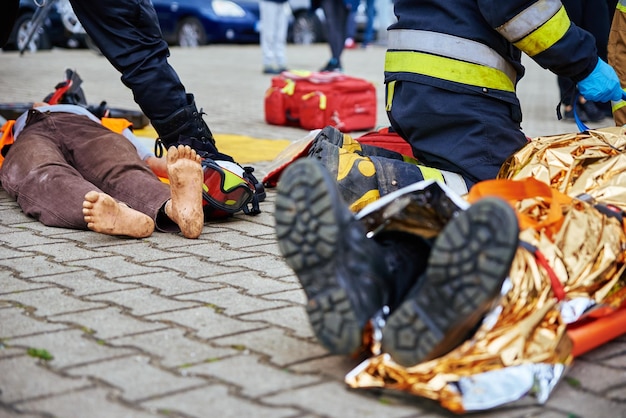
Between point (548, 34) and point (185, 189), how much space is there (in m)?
1.29

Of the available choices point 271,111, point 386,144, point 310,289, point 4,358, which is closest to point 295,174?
point 310,289

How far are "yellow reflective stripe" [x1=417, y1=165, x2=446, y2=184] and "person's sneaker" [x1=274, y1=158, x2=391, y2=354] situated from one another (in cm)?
127

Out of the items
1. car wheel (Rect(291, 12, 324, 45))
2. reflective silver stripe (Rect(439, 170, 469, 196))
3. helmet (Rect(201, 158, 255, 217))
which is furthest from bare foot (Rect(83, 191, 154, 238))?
car wheel (Rect(291, 12, 324, 45))

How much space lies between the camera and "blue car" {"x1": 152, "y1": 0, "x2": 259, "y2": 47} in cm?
1466

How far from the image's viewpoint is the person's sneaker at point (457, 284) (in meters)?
1.81

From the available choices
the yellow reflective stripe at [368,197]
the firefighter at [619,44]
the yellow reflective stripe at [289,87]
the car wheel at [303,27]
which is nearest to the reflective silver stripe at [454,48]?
the yellow reflective stripe at [368,197]

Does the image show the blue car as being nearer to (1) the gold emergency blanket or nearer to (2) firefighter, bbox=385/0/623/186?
(2) firefighter, bbox=385/0/623/186

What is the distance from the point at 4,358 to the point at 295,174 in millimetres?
804

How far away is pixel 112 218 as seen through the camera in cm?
320

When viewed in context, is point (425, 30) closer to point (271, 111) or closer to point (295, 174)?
point (295, 174)

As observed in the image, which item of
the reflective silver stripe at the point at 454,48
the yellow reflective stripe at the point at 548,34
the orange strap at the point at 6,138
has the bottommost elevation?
the orange strap at the point at 6,138

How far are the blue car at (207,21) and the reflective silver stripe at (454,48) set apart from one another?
11.8 meters

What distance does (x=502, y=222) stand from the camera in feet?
5.92

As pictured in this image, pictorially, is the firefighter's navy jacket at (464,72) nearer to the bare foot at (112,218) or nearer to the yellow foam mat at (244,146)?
the bare foot at (112,218)
